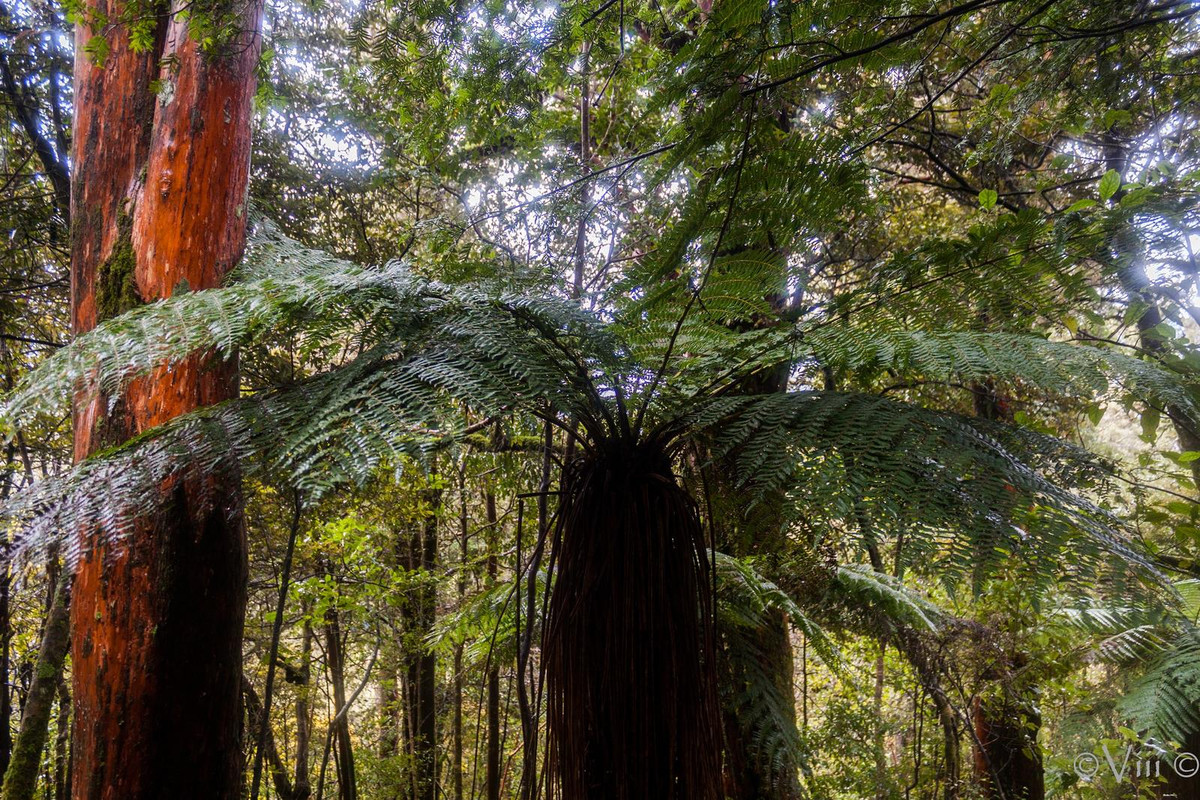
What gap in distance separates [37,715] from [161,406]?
211 cm

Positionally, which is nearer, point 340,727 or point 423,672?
point 340,727

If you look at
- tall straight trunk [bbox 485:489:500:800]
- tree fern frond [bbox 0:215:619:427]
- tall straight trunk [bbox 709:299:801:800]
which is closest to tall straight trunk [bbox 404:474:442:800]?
tall straight trunk [bbox 485:489:500:800]

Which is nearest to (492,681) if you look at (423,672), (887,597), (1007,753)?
(887,597)

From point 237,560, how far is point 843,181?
1.60 meters

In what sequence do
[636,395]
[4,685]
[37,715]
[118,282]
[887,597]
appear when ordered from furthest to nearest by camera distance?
[4,685]
[37,715]
[887,597]
[118,282]
[636,395]

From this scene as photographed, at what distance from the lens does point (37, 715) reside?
2529 millimetres

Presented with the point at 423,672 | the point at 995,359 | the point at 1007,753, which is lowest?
the point at 1007,753

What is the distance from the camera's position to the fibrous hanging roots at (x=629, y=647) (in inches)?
35.5

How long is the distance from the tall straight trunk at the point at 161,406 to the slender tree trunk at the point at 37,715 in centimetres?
148

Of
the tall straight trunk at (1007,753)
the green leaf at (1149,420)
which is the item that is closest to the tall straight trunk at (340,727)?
the tall straight trunk at (1007,753)

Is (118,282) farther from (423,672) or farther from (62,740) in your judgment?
(423,672)

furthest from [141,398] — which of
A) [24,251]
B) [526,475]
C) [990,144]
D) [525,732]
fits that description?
[990,144]

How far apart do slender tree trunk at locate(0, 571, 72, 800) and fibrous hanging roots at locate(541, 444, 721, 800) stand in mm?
2575

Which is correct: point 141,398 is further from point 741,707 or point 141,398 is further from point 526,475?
point 741,707
